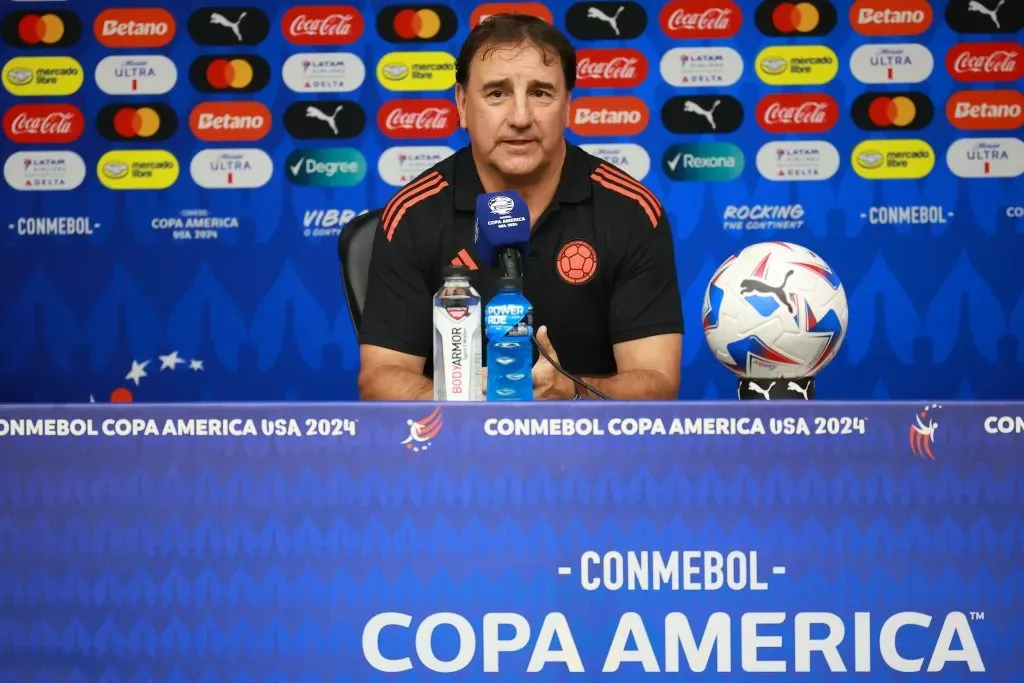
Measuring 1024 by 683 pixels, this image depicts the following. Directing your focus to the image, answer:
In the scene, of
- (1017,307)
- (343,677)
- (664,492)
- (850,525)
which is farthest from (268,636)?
(1017,307)

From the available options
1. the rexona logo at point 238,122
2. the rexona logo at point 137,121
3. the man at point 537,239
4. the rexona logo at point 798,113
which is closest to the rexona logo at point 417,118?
the rexona logo at point 238,122

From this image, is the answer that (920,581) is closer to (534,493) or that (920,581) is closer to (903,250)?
(534,493)

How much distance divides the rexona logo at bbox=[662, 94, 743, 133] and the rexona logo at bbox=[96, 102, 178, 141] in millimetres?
1641

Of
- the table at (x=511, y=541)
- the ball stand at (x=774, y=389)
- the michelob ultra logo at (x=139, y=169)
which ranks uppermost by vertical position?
the michelob ultra logo at (x=139, y=169)

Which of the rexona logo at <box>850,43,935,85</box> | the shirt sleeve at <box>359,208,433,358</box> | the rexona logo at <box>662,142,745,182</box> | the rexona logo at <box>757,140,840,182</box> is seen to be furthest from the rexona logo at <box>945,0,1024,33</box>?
the shirt sleeve at <box>359,208,433,358</box>

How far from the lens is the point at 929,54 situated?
11.9 ft

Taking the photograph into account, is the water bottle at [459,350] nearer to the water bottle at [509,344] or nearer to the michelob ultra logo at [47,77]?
the water bottle at [509,344]

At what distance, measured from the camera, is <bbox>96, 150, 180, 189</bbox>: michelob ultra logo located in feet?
12.2

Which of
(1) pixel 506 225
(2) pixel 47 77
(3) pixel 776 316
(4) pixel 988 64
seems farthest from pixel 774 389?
(2) pixel 47 77

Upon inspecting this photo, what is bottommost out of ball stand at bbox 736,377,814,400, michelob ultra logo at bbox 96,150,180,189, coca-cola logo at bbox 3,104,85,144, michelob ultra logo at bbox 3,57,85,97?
ball stand at bbox 736,377,814,400

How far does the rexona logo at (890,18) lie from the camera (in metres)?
3.61

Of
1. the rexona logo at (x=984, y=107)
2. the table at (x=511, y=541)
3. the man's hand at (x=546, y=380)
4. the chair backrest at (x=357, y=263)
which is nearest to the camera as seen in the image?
the table at (x=511, y=541)

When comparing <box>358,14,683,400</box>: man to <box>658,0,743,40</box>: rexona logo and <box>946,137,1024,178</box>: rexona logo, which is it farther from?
<box>946,137,1024,178</box>: rexona logo

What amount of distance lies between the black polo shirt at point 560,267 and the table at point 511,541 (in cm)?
83
